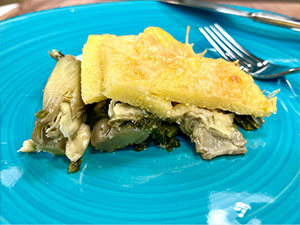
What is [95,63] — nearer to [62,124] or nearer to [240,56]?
[62,124]

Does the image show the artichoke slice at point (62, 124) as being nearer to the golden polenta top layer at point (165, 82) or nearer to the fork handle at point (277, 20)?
the golden polenta top layer at point (165, 82)

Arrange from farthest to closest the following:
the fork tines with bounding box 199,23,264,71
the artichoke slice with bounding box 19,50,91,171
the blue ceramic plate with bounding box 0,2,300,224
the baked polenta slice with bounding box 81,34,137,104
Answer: the fork tines with bounding box 199,23,264,71 < the baked polenta slice with bounding box 81,34,137,104 < the artichoke slice with bounding box 19,50,91,171 < the blue ceramic plate with bounding box 0,2,300,224

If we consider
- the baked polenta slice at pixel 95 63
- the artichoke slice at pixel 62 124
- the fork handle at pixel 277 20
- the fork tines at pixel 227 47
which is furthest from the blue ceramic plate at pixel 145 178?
the fork handle at pixel 277 20

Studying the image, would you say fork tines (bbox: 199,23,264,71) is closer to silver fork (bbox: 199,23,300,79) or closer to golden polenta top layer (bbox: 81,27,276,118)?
silver fork (bbox: 199,23,300,79)

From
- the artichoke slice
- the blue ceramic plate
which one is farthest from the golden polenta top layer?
the blue ceramic plate

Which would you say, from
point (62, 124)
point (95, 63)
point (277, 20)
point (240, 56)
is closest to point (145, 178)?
point (62, 124)
